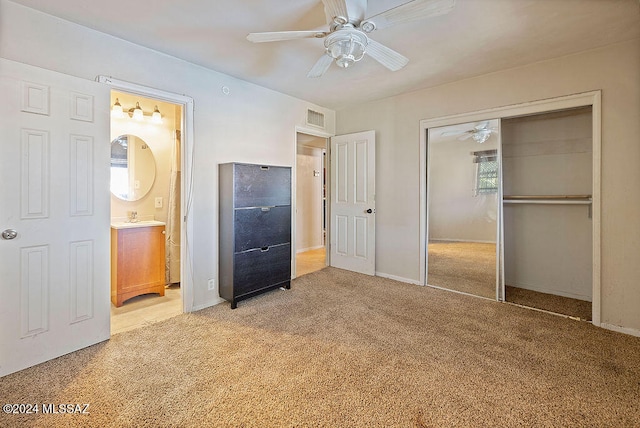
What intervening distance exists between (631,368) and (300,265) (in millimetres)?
3780

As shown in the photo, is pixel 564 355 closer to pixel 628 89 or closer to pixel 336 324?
pixel 336 324

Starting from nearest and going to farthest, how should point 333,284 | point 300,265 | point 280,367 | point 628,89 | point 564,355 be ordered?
point 280,367
point 564,355
point 628,89
point 333,284
point 300,265

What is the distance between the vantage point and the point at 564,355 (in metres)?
2.11

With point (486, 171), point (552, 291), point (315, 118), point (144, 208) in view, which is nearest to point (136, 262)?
point (144, 208)

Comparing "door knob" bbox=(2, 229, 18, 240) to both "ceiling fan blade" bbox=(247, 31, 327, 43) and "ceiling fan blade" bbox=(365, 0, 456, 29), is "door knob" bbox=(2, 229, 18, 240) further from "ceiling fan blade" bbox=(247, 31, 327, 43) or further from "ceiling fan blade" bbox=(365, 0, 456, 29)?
"ceiling fan blade" bbox=(365, 0, 456, 29)

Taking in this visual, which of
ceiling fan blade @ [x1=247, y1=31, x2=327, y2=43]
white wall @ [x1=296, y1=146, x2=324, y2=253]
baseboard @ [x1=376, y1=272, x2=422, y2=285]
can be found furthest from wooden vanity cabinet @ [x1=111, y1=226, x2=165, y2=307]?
white wall @ [x1=296, y1=146, x2=324, y2=253]

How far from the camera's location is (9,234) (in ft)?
6.09

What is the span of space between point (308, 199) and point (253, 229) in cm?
326

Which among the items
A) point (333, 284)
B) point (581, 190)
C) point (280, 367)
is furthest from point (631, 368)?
point (333, 284)

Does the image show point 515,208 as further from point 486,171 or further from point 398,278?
point 398,278

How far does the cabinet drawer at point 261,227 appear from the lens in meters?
2.98

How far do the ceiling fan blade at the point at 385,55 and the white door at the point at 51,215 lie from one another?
2.09 metres

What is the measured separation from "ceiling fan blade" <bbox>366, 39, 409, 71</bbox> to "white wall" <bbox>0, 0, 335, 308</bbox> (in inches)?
68.0

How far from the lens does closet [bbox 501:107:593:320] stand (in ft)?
10.5
